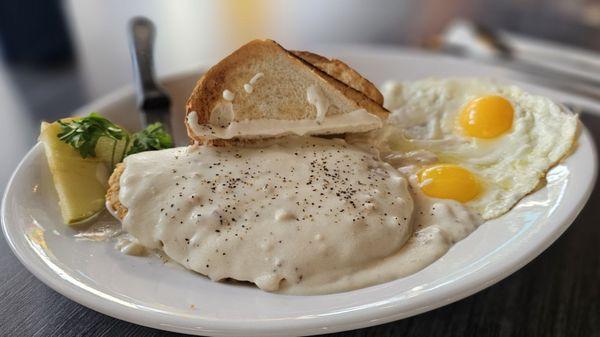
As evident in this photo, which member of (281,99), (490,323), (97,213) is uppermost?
(281,99)

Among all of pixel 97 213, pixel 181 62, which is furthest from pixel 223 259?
pixel 181 62

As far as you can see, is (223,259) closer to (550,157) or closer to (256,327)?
(256,327)

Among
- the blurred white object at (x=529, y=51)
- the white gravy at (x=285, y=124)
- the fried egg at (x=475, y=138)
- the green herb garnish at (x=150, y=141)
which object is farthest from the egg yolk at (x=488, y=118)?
the green herb garnish at (x=150, y=141)

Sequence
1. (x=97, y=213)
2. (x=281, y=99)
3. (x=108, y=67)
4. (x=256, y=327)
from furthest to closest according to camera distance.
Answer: (x=108, y=67) → (x=281, y=99) → (x=97, y=213) → (x=256, y=327)

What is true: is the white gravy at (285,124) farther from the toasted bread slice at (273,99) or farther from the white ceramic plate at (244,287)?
the white ceramic plate at (244,287)

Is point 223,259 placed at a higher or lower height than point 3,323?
higher

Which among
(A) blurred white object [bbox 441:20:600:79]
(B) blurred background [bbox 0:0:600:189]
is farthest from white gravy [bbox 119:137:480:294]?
(A) blurred white object [bbox 441:20:600:79]

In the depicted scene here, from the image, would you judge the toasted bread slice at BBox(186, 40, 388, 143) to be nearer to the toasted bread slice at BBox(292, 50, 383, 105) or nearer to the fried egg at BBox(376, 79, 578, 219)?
the toasted bread slice at BBox(292, 50, 383, 105)
